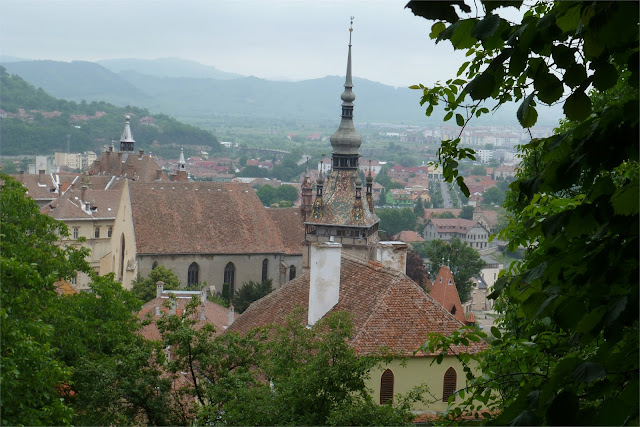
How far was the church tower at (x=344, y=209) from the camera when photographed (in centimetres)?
5888

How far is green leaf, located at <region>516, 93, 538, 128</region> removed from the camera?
Answer: 5.50 m

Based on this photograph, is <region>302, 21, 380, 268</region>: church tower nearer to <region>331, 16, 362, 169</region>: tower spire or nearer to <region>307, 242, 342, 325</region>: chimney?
<region>331, 16, 362, 169</region>: tower spire

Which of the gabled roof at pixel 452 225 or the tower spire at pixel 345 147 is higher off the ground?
the tower spire at pixel 345 147

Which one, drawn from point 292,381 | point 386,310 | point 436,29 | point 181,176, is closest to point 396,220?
point 181,176

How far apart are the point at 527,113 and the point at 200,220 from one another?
213 feet

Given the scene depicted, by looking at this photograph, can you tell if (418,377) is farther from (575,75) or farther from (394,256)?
(575,75)

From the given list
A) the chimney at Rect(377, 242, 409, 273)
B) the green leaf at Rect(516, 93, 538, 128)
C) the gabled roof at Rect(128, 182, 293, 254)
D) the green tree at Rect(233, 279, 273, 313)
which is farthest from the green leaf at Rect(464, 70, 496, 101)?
the gabled roof at Rect(128, 182, 293, 254)

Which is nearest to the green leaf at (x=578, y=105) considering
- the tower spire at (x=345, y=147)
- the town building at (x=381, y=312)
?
the town building at (x=381, y=312)

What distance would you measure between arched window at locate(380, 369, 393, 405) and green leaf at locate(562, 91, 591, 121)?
47.3 feet

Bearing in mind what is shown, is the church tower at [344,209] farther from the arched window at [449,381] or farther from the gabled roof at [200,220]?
the arched window at [449,381]

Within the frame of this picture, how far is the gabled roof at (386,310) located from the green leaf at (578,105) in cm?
1383

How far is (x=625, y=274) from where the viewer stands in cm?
472

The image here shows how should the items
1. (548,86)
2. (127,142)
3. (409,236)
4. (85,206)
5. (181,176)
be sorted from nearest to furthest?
(548,86)
(85,206)
(181,176)
(127,142)
(409,236)

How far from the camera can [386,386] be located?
19.4m
